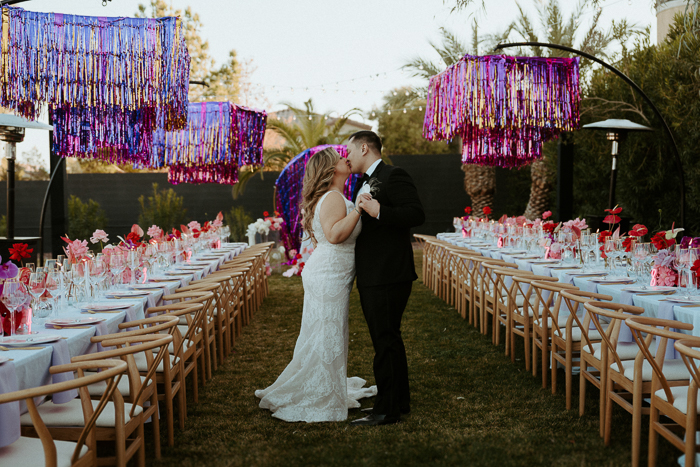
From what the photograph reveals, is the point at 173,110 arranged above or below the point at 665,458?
above

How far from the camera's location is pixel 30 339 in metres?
2.60

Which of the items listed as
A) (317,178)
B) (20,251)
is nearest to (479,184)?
(317,178)

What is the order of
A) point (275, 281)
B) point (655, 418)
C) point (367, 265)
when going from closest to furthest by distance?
point (655, 418) → point (367, 265) → point (275, 281)

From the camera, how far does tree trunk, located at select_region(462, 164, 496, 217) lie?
15.8m

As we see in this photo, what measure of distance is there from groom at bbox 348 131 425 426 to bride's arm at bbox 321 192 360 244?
0.39ft

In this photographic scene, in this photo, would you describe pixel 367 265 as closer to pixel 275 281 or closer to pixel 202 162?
pixel 202 162

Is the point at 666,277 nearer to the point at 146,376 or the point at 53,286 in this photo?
the point at 146,376

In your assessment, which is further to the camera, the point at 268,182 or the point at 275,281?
the point at 268,182

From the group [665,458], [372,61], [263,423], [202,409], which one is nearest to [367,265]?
[263,423]

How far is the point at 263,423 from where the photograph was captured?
3699mm

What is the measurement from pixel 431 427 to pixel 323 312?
0.96 metres

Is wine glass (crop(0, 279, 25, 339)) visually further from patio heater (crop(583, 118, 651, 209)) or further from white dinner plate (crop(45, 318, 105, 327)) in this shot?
patio heater (crop(583, 118, 651, 209))

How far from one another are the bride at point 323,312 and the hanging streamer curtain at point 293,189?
6355mm

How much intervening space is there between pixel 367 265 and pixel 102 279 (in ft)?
5.75
